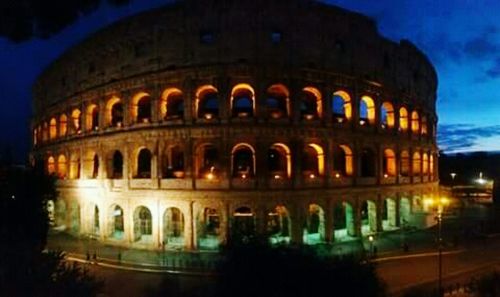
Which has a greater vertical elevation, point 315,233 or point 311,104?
point 311,104

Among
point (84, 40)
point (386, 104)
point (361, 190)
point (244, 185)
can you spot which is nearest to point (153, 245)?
point (244, 185)

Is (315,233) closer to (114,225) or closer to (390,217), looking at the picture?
(390,217)

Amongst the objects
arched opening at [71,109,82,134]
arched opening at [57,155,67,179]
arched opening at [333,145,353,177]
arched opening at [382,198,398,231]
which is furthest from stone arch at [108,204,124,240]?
arched opening at [382,198,398,231]

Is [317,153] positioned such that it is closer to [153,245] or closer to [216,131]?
[216,131]

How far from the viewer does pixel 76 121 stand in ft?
117

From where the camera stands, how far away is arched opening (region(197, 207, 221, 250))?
27.2 meters

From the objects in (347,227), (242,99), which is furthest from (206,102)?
(347,227)

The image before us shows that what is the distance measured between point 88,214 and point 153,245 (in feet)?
23.6

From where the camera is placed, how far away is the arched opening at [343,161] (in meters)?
29.7

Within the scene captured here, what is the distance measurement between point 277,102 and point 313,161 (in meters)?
4.46

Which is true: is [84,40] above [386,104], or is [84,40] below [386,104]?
above

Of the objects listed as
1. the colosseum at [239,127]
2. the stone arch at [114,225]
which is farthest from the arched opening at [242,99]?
the stone arch at [114,225]

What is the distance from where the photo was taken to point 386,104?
109 ft

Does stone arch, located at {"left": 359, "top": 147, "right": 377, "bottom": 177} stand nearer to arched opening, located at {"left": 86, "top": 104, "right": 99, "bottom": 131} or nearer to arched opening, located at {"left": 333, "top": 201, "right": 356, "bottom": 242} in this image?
arched opening, located at {"left": 333, "top": 201, "right": 356, "bottom": 242}
